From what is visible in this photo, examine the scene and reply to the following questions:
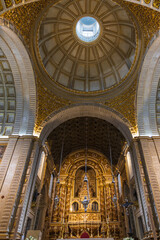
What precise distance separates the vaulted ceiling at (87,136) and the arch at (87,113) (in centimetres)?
238

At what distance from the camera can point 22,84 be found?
1162 centimetres

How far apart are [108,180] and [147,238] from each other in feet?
33.9

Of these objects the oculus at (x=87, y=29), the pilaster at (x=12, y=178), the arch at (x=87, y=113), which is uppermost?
the oculus at (x=87, y=29)

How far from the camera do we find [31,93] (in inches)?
468

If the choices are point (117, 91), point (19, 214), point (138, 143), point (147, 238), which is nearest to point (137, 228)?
point (147, 238)

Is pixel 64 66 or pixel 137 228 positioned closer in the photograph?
pixel 137 228

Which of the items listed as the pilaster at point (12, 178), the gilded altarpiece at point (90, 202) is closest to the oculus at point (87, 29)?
the pilaster at point (12, 178)

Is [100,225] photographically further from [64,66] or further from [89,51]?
[89,51]

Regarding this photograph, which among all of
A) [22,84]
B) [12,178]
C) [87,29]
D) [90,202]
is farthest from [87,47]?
[90,202]

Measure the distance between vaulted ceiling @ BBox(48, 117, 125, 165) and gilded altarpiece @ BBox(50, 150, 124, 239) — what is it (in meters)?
1.53

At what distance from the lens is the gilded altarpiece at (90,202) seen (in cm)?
1533

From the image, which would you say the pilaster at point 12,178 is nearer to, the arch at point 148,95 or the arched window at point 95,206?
the arch at point 148,95

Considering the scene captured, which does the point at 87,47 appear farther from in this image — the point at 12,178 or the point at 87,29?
the point at 12,178

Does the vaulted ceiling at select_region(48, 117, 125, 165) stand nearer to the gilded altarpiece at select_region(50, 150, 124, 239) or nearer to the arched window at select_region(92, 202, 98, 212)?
the gilded altarpiece at select_region(50, 150, 124, 239)
